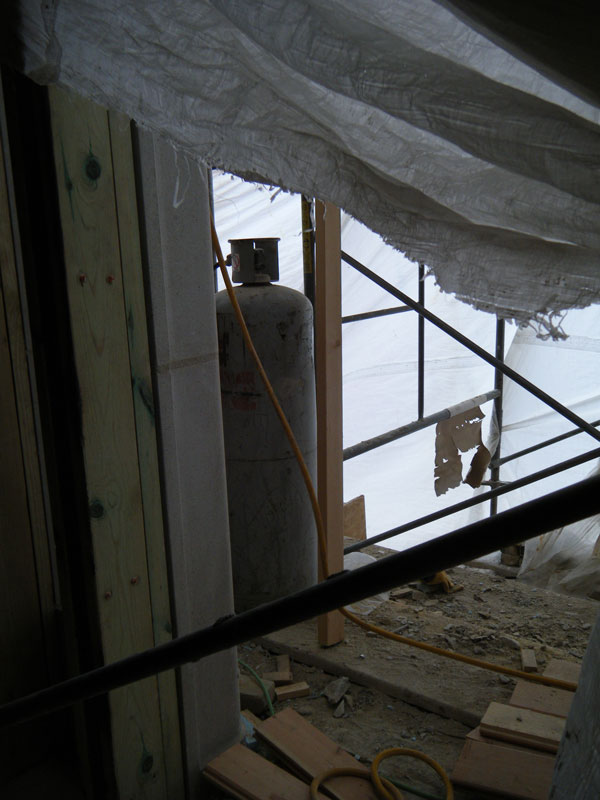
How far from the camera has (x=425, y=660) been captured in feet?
9.34

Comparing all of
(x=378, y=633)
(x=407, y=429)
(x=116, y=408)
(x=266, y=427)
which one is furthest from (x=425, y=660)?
(x=407, y=429)

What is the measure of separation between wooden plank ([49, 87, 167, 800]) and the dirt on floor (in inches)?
33.5

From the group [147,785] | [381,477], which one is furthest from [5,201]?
[381,477]

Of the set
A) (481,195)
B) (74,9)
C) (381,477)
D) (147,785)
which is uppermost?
(74,9)

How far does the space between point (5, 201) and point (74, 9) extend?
0.84 metres

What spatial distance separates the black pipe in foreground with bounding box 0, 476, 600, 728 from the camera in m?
0.77

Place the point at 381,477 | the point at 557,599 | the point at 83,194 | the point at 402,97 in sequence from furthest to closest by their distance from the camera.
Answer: the point at 381,477 → the point at 557,599 → the point at 83,194 → the point at 402,97

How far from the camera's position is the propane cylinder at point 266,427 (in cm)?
306

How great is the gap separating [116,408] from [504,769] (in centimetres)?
166

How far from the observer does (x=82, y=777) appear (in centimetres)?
197

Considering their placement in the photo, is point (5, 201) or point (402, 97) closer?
→ point (402, 97)

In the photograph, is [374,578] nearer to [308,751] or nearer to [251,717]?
[308,751]

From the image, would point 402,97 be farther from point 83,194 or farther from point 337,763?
point 337,763

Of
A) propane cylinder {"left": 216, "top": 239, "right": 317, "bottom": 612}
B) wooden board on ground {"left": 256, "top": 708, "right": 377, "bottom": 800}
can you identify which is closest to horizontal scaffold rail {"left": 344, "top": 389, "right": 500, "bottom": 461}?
propane cylinder {"left": 216, "top": 239, "right": 317, "bottom": 612}
